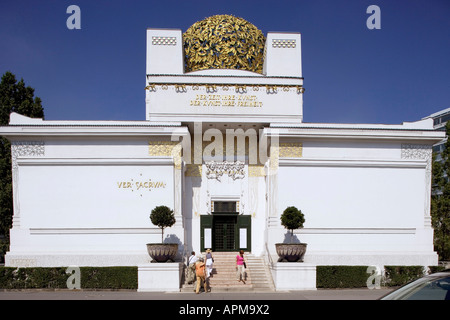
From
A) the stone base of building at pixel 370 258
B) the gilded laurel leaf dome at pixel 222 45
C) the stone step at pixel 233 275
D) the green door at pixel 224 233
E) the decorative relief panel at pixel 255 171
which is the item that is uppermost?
the gilded laurel leaf dome at pixel 222 45

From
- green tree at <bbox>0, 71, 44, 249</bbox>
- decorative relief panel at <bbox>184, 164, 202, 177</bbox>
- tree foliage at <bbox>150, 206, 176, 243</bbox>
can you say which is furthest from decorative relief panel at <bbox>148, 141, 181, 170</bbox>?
green tree at <bbox>0, 71, 44, 249</bbox>

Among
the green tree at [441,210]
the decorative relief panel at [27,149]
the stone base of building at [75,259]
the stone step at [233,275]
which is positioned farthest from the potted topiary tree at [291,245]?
the green tree at [441,210]

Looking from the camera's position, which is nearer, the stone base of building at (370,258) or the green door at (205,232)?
the stone base of building at (370,258)

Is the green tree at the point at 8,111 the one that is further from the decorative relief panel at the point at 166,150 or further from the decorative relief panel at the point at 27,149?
the decorative relief panel at the point at 166,150

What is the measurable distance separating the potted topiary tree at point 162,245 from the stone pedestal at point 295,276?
398 centimetres

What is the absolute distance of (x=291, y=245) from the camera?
1560cm

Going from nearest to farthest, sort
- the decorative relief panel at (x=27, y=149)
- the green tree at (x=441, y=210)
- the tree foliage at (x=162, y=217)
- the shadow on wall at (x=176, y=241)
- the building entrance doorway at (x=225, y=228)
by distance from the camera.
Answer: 1. the tree foliage at (x=162, y=217)
2. the shadow on wall at (x=176, y=241)
3. the decorative relief panel at (x=27, y=149)
4. the building entrance doorway at (x=225, y=228)
5. the green tree at (x=441, y=210)

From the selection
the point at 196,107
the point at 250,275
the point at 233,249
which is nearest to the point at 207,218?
the point at 233,249

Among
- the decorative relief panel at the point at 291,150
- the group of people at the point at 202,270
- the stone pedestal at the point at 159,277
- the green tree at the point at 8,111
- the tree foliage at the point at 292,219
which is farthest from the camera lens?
the green tree at the point at 8,111

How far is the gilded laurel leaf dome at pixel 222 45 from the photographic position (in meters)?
19.5

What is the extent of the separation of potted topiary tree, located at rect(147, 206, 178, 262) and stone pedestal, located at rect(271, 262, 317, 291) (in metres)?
3.98

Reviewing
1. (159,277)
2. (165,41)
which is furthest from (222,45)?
(159,277)

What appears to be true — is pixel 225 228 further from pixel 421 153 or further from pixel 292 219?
pixel 421 153

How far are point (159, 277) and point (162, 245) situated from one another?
3.78 ft
